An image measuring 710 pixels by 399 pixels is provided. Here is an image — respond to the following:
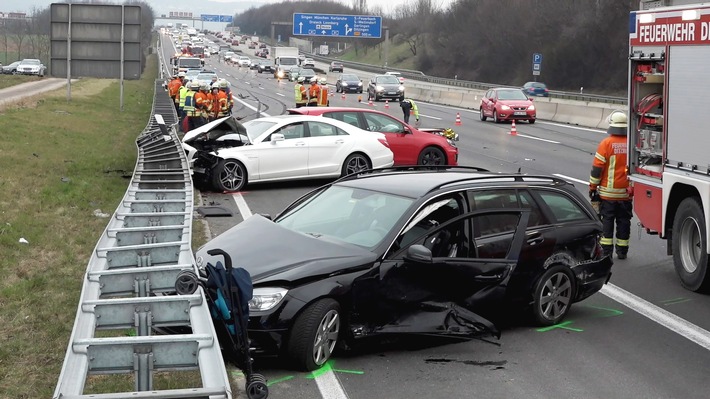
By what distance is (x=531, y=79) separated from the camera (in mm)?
86062

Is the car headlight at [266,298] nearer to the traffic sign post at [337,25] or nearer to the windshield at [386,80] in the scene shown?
the windshield at [386,80]

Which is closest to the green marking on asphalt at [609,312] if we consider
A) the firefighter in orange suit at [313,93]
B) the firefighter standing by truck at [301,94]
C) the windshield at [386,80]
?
the firefighter in orange suit at [313,93]

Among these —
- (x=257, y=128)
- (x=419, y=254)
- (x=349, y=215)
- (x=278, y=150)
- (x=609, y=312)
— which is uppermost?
(x=257, y=128)

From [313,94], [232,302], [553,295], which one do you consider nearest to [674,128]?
[553,295]

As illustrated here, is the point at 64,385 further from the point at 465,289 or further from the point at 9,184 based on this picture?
the point at 9,184

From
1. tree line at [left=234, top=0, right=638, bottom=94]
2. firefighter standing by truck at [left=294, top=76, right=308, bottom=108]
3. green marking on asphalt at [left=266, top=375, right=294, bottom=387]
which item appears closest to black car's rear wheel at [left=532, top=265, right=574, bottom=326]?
green marking on asphalt at [left=266, top=375, right=294, bottom=387]

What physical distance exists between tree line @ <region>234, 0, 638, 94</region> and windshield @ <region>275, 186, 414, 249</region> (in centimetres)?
6500

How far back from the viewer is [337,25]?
94.3m

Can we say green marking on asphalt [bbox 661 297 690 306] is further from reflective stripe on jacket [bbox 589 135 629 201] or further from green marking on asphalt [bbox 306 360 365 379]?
green marking on asphalt [bbox 306 360 365 379]

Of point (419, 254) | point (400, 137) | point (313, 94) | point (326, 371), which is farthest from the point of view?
point (313, 94)

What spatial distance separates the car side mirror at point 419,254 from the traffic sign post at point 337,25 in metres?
87.5

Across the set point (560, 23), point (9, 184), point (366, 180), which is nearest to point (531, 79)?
point (560, 23)

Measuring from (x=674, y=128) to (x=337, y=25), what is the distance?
85524mm

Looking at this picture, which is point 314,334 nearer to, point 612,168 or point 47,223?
point 612,168
